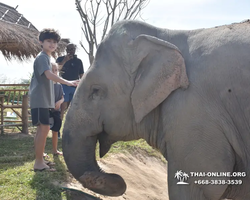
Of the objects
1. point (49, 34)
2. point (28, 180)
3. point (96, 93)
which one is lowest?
point (28, 180)

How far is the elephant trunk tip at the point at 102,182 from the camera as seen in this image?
3.59 meters

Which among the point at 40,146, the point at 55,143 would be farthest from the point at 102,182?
the point at 55,143

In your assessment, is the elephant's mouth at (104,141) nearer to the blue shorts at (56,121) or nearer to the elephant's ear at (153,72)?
the elephant's ear at (153,72)

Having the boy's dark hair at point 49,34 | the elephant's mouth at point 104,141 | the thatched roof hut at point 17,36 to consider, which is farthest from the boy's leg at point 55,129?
the thatched roof hut at point 17,36

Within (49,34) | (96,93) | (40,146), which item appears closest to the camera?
(96,93)

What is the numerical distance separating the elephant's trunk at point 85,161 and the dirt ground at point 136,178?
89cm

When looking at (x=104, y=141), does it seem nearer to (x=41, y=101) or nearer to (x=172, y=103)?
(x=172, y=103)

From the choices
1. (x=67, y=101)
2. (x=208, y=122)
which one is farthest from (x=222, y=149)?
(x=67, y=101)

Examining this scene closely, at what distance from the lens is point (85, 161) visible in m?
3.72

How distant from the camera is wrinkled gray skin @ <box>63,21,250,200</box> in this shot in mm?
3039

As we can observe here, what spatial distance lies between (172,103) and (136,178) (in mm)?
3152

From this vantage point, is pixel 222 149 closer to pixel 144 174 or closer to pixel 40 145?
pixel 40 145

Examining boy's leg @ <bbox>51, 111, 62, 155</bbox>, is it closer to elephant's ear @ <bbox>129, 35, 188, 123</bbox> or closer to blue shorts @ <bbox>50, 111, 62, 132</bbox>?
blue shorts @ <bbox>50, 111, 62, 132</bbox>

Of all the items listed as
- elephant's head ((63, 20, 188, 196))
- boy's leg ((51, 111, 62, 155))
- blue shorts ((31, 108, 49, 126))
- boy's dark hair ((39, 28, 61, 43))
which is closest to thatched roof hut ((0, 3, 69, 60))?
boy's leg ((51, 111, 62, 155))
